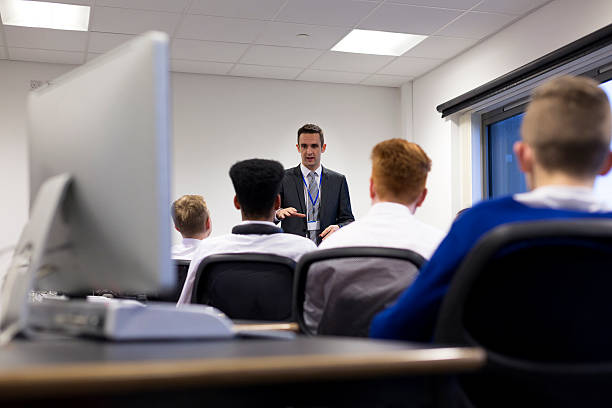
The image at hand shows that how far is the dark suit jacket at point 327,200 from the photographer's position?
16.8 feet

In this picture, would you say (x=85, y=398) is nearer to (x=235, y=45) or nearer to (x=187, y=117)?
(x=235, y=45)

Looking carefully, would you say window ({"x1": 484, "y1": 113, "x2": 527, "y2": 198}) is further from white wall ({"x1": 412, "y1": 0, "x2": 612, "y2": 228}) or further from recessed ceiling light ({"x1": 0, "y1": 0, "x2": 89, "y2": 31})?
recessed ceiling light ({"x1": 0, "y1": 0, "x2": 89, "y2": 31})

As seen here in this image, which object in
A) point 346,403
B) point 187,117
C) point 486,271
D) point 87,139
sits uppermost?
point 187,117

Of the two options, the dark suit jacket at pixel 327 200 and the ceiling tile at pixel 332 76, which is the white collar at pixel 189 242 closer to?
the dark suit jacket at pixel 327 200

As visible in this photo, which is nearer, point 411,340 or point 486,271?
point 486,271

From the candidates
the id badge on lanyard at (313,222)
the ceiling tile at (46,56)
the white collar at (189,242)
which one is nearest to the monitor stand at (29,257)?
the white collar at (189,242)

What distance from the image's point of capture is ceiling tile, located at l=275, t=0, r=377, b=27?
5273 mm

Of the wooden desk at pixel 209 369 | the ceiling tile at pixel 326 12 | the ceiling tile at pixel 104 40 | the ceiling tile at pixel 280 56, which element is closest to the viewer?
the wooden desk at pixel 209 369

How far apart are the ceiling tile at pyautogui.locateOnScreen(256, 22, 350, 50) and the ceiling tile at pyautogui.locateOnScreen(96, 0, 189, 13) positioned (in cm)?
78

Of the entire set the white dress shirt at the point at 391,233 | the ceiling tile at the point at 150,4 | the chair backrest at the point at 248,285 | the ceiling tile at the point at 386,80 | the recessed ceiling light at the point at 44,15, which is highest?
the recessed ceiling light at the point at 44,15

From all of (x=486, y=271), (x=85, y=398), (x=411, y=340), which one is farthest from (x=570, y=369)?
(x=85, y=398)

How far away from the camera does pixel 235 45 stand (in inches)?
247

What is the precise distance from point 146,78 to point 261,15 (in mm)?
4705

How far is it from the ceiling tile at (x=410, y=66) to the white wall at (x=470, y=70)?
0.36ft
